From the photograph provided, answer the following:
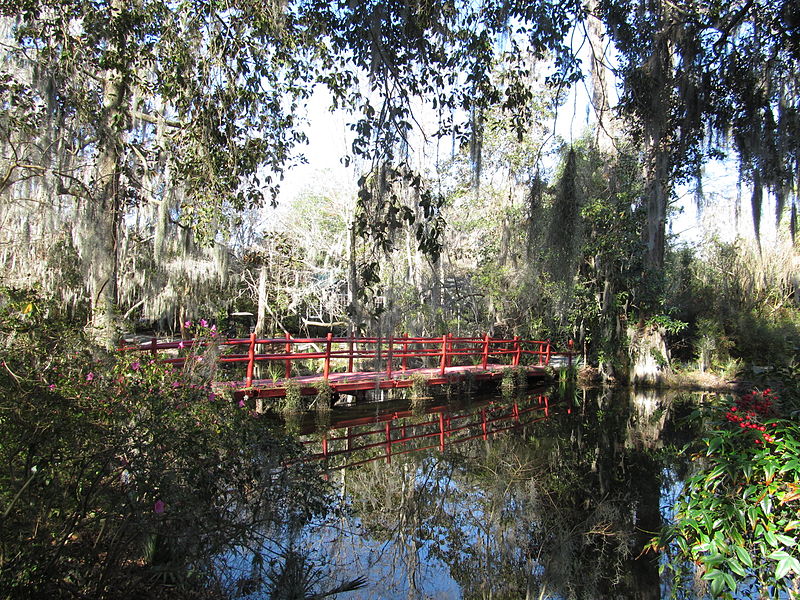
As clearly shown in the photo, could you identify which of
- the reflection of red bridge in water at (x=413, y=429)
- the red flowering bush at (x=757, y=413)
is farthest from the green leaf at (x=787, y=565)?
the reflection of red bridge in water at (x=413, y=429)

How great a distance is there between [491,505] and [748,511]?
2.79 meters

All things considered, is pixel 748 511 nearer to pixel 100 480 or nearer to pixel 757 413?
pixel 757 413

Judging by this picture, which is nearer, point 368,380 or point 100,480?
point 100,480

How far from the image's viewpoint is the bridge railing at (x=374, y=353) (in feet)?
28.4

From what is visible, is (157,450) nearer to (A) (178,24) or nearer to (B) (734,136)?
(A) (178,24)

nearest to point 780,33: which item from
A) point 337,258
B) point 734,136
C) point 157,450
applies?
point 734,136

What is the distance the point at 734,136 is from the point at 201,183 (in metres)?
4.91

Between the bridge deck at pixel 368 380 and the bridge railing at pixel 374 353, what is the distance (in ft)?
0.53

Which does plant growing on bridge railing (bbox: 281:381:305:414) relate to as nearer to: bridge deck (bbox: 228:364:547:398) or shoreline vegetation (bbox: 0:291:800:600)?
bridge deck (bbox: 228:364:547:398)

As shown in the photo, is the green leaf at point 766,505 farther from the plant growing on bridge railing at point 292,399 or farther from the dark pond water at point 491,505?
the plant growing on bridge railing at point 292,399

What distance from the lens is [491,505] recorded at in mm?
5195

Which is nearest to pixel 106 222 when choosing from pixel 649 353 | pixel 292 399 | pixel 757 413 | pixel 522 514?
pixel 292 399

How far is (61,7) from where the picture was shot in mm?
4160

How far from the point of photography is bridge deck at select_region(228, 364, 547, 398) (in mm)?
8656
